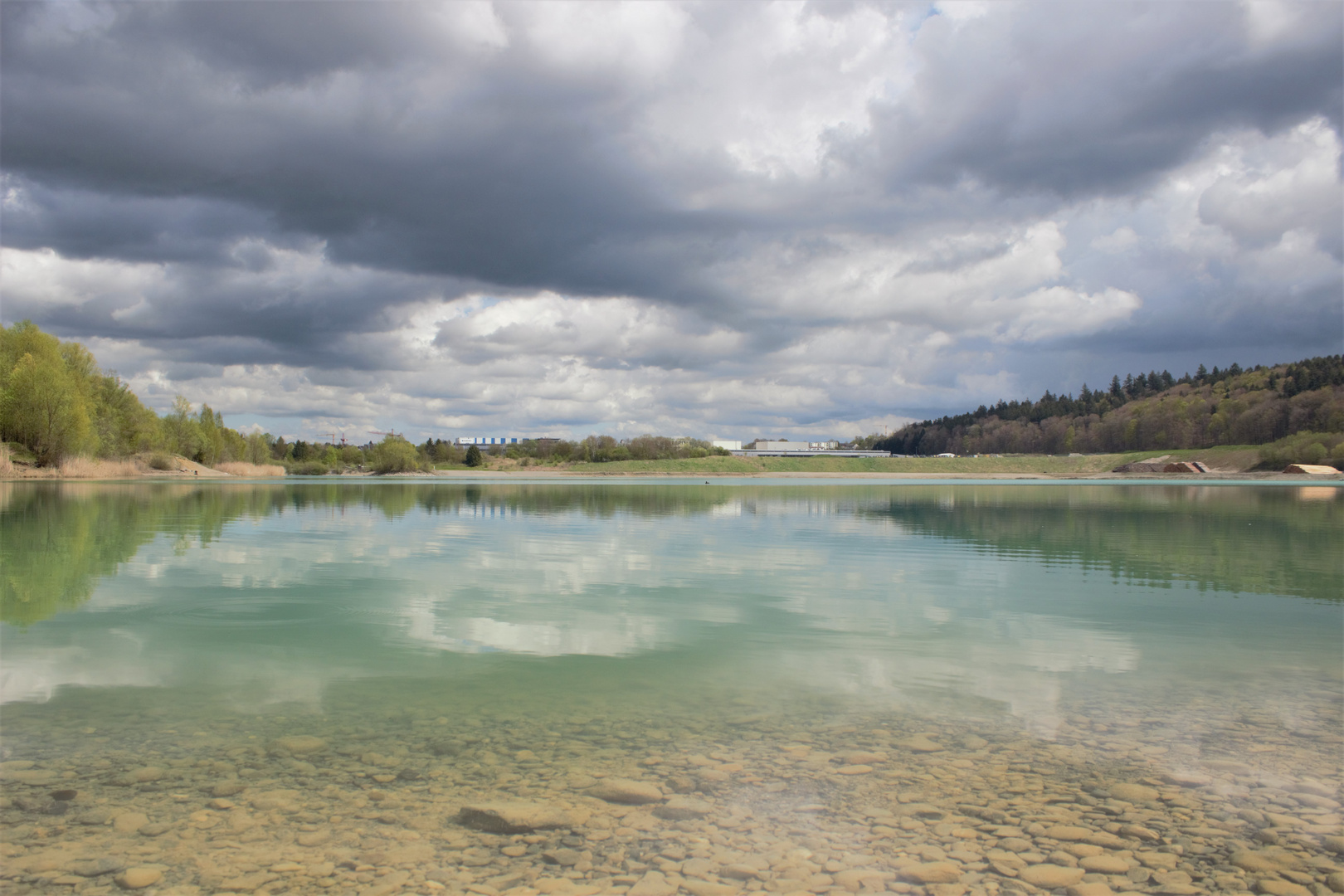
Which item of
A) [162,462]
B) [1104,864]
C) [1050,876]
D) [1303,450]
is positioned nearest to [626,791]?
[1050,876]

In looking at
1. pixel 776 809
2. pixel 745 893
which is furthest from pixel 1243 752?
pixel 745 893

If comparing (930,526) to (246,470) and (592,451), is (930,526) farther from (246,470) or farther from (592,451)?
(592,451)

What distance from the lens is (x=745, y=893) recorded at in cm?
444

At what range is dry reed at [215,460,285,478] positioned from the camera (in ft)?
413

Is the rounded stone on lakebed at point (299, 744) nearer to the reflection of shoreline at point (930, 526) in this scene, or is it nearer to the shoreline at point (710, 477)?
the reflection of shoreline at point (930, 526)

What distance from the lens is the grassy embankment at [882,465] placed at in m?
148

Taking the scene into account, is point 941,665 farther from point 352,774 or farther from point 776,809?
point 352,774

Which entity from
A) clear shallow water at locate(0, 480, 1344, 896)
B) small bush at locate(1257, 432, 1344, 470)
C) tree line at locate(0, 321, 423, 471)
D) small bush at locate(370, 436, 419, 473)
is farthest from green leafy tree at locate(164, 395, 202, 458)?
small bush at locate(1257, 432, 1344, 470)

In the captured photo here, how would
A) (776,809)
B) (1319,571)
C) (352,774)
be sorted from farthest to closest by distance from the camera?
(1319,571) → (352,774) → (776,809)

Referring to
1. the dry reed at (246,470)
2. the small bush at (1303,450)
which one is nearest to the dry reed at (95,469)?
the dry reed at (246,470)

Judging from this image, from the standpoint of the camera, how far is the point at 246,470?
424ft

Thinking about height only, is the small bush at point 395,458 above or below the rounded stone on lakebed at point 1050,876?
above

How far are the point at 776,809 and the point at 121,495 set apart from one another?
177ft

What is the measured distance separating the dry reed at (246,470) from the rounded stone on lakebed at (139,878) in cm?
13421
